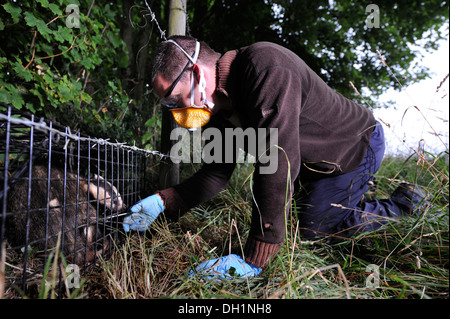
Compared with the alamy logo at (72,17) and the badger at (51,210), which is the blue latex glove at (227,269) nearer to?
the badger at (51,210)

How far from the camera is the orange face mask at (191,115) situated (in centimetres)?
183

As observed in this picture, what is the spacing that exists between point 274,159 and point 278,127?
6.3 inches

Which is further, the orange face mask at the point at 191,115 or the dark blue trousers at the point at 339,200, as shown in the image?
the dark blue trousers at the point at 339,200

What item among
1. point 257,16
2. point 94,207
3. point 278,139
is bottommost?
point 94,207

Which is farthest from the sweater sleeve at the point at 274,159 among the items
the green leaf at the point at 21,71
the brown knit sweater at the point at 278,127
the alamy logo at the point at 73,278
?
the green leaf at the point at 21,71

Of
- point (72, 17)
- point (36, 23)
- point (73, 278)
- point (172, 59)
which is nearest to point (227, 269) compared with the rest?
point (73, 278)

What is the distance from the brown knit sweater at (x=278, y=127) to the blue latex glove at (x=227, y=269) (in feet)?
0.15

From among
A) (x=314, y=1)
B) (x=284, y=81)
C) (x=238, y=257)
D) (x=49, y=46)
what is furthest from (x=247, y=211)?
(x=314, y=1)

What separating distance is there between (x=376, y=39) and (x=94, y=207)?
613cm

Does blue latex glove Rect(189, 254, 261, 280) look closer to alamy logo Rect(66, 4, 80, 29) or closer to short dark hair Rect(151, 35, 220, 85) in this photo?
short dark hair Rect(151, 35, 220, 85)

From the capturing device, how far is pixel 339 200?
2057mm

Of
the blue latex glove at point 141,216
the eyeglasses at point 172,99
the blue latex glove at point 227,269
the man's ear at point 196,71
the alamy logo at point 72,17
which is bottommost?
the blue latex glove at point 227,269
